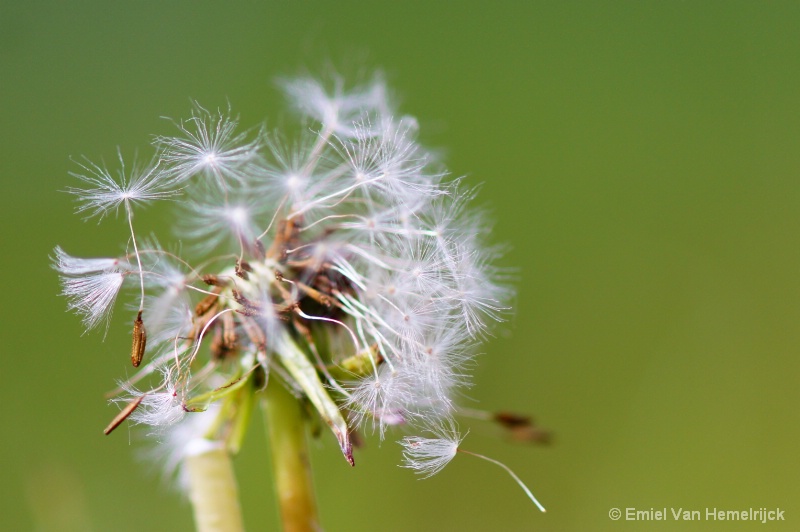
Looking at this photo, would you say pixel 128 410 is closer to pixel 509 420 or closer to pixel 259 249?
pixel 259 249

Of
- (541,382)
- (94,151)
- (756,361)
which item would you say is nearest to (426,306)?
(541,382)

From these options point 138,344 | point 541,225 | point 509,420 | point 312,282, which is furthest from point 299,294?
point 541,225

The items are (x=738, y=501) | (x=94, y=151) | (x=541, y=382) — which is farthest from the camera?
(x=94, y=151)

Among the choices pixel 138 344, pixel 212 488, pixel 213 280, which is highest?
pixel 213 280

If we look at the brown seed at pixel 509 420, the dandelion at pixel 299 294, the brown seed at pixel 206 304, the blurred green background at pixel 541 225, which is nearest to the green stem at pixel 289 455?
the dandelion at pixel 299 294

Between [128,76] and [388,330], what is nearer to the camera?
[388,330]

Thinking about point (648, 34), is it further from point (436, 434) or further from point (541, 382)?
point (436, 434)

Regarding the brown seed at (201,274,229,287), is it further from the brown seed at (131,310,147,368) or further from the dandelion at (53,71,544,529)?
the brown seed at (131,310,147,368)

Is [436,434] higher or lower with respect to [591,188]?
lower
